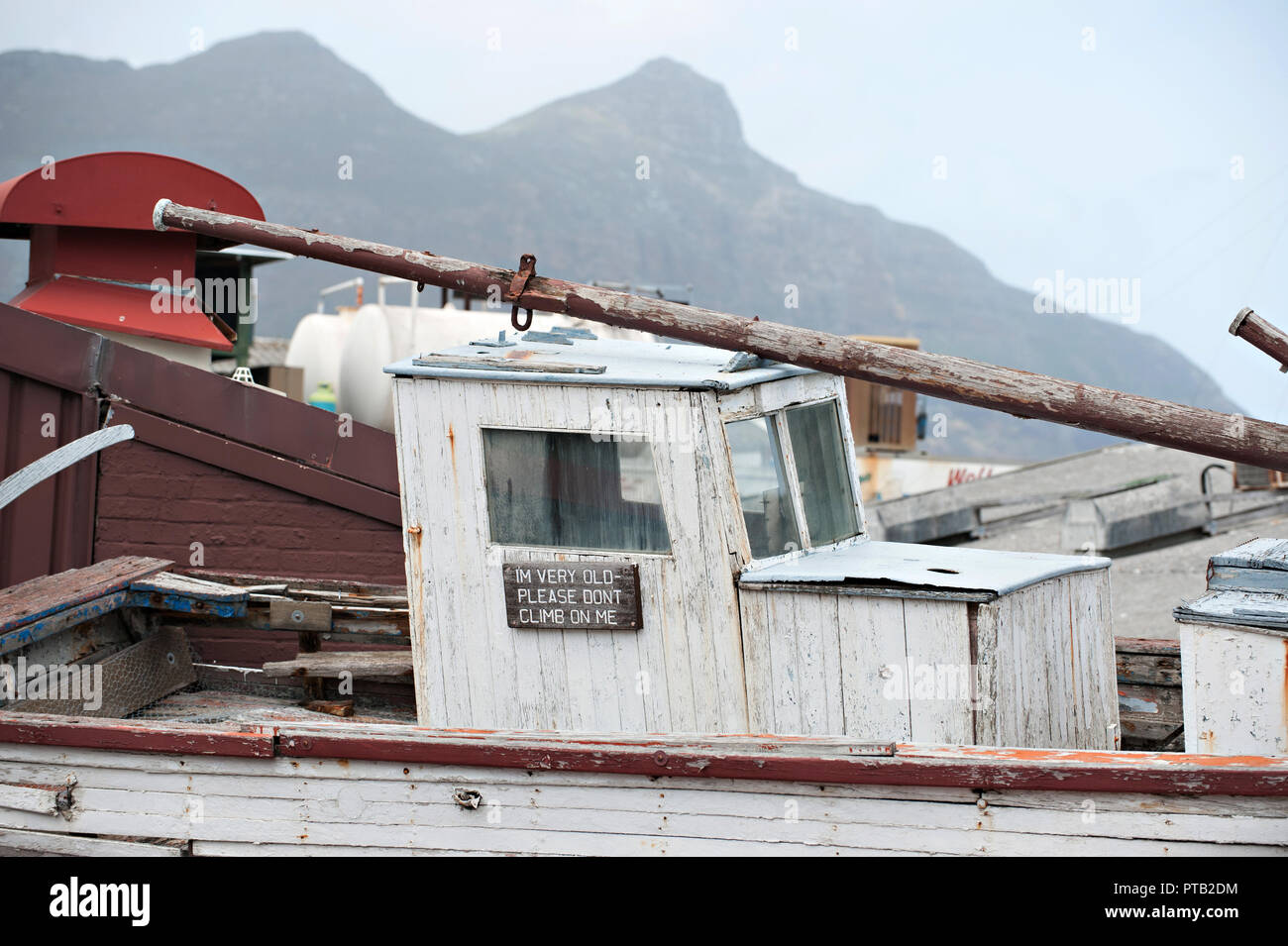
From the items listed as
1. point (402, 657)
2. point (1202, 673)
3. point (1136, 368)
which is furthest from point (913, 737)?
point (1136, 368)

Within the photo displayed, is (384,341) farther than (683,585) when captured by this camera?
Yes

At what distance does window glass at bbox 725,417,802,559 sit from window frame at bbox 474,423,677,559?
1.00 feet

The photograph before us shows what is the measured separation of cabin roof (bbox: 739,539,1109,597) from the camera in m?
4.42

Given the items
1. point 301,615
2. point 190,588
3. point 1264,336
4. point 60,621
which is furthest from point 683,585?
point 60,621

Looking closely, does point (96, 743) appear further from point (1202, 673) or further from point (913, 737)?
point (1202, 673)

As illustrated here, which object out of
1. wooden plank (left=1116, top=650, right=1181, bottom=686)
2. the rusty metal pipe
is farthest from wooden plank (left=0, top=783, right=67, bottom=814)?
wooden plank (left=1116, top=650, right=1181, bottom=686)

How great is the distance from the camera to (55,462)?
6.52 metres

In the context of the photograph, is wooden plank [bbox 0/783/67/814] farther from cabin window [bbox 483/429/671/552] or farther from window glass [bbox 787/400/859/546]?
window glass [bbox 787/400/859/546]

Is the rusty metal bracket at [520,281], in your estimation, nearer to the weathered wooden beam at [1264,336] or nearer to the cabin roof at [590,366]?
the cabin roof at [590,366]

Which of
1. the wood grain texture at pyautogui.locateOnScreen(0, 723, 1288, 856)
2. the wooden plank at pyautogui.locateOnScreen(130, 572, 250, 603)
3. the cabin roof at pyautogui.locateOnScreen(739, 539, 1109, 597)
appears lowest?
the wood grain texture at pyautogui.locateOnScreen(0, 723, 1288, 856)

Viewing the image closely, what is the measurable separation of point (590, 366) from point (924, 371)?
1360mm

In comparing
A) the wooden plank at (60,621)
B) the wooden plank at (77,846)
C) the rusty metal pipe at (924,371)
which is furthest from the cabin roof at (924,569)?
the wooden plank at (60,621)

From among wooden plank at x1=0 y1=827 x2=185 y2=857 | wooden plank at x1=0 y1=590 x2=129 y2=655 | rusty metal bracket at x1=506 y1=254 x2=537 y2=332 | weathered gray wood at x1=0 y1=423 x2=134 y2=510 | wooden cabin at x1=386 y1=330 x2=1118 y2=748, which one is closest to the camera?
wooden cabin at x1=386 y1=330 x2=1118 y2=748

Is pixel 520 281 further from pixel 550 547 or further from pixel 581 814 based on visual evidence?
pixel 581 814
